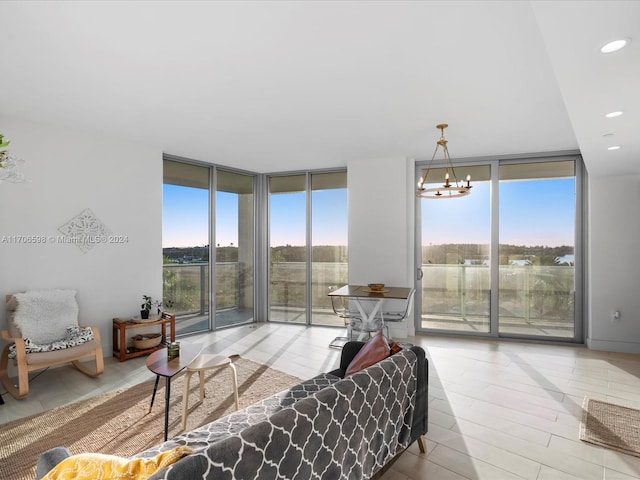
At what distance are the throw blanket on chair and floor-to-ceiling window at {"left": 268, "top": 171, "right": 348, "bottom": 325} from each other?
158 inches

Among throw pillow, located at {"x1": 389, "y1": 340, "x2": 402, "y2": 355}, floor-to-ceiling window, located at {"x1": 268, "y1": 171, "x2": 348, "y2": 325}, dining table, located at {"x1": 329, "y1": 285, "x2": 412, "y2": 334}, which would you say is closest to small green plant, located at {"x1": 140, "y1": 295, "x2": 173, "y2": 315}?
floor-to-ceiling window, located at {"x1": 268, "y1": 171, "x2": 348, "y2": 325}

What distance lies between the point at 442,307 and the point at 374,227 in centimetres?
164

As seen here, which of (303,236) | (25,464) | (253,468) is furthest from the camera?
(303,236)

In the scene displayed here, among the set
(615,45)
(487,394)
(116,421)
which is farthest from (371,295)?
(615,45)

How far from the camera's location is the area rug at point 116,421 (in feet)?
7.93

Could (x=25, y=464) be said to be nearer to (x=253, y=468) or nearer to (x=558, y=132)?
(x=253, y=468)

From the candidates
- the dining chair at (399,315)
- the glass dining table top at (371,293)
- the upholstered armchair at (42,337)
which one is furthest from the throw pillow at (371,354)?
the upholstered armchair at (42,337)

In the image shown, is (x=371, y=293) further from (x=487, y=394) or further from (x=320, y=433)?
(x=320, y=433)

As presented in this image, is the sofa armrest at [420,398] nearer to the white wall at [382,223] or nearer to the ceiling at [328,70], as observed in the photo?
the ceiling at [328,70]

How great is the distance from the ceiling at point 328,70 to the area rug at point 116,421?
8.84ft

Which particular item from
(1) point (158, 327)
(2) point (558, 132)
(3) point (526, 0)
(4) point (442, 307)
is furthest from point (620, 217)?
(1) point (158, 327)

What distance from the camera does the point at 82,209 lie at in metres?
4.25

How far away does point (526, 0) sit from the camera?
189cm

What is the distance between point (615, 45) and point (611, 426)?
270cm
